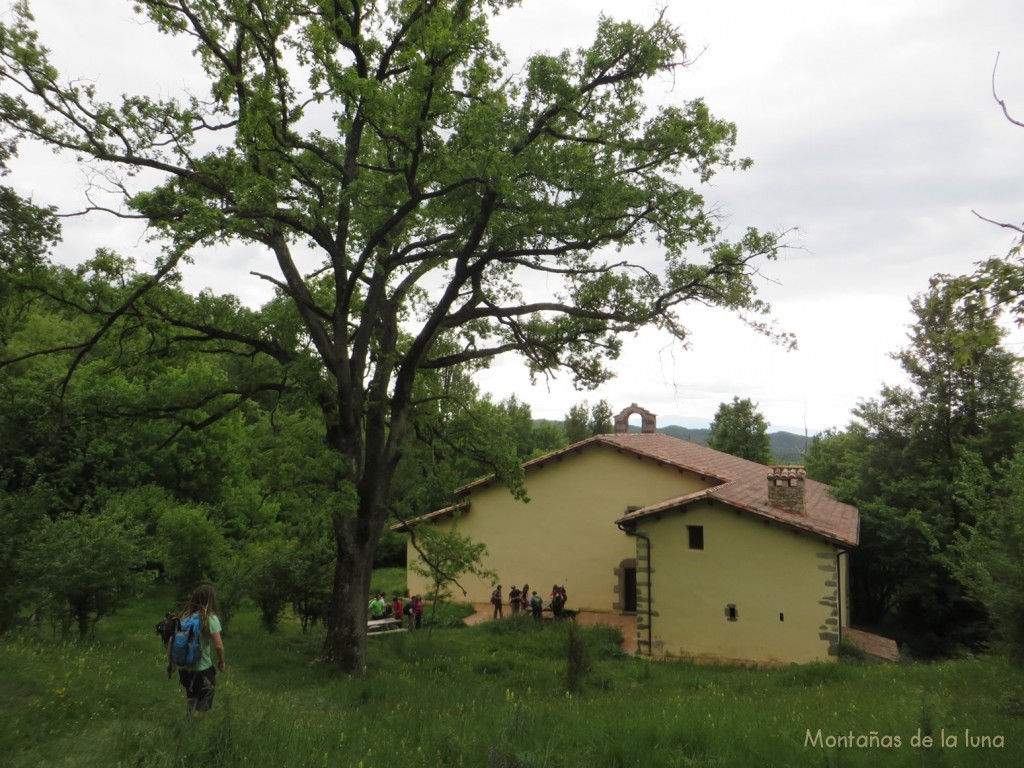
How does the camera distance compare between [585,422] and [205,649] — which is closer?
[205,649]

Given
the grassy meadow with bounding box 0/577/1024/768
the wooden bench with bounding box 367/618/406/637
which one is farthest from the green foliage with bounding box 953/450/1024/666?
the wooden bench with bounding box 367/618/406/637

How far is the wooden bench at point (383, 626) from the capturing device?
1826cm

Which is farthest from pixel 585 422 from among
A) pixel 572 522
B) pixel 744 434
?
pixel 572 522

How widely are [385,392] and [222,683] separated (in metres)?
6.07

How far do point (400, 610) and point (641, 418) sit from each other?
18.7 meters

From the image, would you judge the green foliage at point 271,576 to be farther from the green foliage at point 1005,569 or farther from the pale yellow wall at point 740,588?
the green foliage at point 1005,569

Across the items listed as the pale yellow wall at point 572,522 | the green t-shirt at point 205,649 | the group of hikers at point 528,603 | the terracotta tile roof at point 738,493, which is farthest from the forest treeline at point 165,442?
the pale yellow wall at point 572,522

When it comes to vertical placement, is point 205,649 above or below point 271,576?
above

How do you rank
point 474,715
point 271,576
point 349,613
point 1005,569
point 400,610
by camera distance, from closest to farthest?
point 474,715
point 1005,569
point 349,613
point 271,576
point 400,610

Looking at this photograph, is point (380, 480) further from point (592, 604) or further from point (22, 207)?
point (592, 604)

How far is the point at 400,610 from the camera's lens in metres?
21.1

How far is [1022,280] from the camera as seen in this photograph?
5895 millimetres

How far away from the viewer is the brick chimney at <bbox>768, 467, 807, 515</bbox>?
2011cm

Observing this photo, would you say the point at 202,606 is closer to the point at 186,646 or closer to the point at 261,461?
the point at 186,646
